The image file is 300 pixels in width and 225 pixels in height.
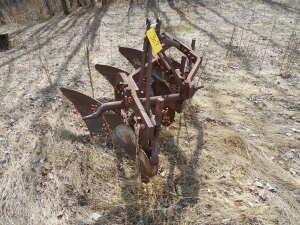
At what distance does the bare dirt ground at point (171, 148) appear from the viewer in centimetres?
276

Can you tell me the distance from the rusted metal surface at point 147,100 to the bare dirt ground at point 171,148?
1.17 ft

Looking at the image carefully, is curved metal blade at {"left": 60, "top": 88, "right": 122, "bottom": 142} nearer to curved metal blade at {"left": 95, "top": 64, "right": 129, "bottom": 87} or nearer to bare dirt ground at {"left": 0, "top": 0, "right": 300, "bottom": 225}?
bare dirt ground at {"left": 0, "top": 0, "right": 300, "bottom": 225}

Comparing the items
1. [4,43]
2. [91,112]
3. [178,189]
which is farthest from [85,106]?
[4,43]

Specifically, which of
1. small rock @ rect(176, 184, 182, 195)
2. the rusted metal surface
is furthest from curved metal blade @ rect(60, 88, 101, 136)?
small rock @ rect(176, 184, 182, 195)

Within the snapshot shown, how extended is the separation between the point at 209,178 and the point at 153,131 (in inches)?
40.6

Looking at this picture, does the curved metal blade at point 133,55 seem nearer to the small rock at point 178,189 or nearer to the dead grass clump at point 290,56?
the small rock at point 178,189

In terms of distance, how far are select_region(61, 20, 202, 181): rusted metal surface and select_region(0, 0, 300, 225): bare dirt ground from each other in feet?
1.17

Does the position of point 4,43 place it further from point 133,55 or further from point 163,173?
point 163,173

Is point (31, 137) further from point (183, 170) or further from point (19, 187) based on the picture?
point (183, 170)

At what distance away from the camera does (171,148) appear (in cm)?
351

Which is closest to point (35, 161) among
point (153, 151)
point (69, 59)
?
point (153, 151)

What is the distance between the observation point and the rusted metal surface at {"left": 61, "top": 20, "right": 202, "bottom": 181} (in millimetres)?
2707

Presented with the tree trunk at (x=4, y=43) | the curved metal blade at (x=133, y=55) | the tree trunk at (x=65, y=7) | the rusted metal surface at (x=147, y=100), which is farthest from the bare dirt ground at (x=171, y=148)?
the tree trunk at (x=65, y=7)

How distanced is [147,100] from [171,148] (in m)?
0.94
